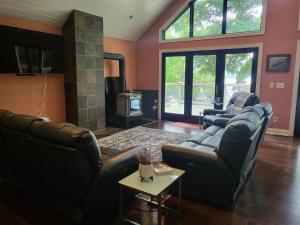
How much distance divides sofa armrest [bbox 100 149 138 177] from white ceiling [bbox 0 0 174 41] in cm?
342

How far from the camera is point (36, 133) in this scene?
199cm

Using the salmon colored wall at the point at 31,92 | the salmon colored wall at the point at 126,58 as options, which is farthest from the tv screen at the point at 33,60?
the salmon colored wall at the point at 126,58

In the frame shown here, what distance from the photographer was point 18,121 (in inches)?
86.9

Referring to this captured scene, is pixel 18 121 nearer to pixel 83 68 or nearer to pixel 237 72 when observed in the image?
pixel 83 68

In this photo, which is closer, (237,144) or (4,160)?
(237,144)

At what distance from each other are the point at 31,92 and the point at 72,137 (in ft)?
10.9

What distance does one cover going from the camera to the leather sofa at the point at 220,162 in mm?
2133

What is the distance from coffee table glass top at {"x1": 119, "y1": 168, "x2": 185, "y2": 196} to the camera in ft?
5.86

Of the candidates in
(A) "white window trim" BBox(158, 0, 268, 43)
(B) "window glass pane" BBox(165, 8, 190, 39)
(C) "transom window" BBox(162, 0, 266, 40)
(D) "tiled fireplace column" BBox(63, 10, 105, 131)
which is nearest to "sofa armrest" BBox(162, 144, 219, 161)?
(D) "tiled fireplace column" BBox(63, 10, 105, 131)

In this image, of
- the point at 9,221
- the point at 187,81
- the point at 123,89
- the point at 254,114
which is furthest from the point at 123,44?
the point at 9,221

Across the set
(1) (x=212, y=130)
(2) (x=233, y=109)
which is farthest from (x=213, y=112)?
(1) (x=212, y=130)

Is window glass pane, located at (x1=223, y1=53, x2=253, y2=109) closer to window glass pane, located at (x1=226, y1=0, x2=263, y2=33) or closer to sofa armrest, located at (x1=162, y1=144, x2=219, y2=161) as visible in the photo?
window glass pane, located at (x1=226, y1=0, x2=263, y2=33)

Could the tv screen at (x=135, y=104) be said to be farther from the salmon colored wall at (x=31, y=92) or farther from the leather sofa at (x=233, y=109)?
the leather sofa at (x=233, y=109)

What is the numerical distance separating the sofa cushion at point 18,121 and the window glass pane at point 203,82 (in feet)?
15.6
